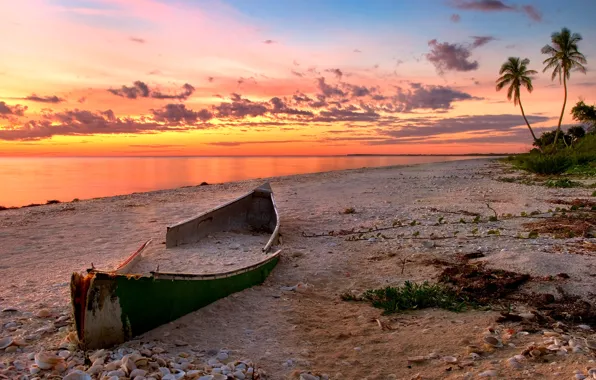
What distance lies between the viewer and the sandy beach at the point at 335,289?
3.88m

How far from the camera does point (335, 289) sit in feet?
19.6

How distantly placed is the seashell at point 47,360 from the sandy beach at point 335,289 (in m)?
0.25

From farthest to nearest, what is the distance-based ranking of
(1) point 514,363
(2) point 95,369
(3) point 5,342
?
1. (3) point 5,342
2. (1) point 514,363
3. (2) point 95,369

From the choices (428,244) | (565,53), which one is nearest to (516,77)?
(565,53)

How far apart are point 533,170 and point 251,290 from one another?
2270cm

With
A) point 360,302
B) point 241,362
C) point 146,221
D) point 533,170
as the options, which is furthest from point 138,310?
point 533,170

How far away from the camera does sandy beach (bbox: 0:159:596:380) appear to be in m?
3.88

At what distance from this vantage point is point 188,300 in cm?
464

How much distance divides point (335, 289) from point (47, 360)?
365cm

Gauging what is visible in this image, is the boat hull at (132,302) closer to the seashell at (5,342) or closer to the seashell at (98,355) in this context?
the seashell at (98,355)

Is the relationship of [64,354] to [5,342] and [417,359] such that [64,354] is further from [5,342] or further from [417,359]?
[417,359]

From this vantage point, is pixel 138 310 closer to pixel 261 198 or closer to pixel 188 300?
pixel 188 300

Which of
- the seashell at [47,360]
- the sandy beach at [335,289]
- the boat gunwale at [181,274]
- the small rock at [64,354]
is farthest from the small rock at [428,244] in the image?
the seashell at [47,360]

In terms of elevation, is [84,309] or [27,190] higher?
[84,309]
